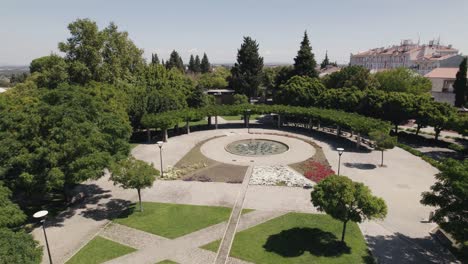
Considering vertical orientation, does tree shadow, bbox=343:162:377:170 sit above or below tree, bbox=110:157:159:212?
below

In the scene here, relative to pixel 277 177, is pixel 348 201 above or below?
above

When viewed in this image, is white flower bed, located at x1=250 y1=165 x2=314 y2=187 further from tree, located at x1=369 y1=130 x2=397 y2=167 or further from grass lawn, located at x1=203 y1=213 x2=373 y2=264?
tree, located at x1=369 y1=130 x2=397 y2=167

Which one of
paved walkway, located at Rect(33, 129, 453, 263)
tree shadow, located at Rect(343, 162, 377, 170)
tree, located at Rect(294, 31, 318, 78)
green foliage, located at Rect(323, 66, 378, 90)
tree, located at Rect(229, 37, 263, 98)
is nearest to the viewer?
paved walkway, located at Rect(33, 129, 453, 263)

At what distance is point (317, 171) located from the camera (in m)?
32.6

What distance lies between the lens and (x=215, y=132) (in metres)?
51.1

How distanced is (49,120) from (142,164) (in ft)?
25.8

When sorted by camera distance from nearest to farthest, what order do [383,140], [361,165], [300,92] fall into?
[383,140] < [361,165] < [300,92]

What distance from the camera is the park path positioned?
1880 cm

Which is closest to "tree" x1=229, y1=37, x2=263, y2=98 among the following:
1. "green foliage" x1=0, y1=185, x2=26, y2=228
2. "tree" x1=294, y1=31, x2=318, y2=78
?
"tree" x1=294, y1=31, x2=318, y2=78

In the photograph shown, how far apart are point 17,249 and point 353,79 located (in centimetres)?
5922

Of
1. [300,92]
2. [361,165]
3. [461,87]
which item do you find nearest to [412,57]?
[461,87]

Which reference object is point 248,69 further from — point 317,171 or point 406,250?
point 406,250

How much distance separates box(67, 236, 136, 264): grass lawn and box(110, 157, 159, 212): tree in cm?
432

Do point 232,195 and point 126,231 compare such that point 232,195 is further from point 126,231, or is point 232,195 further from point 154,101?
point 154,101
